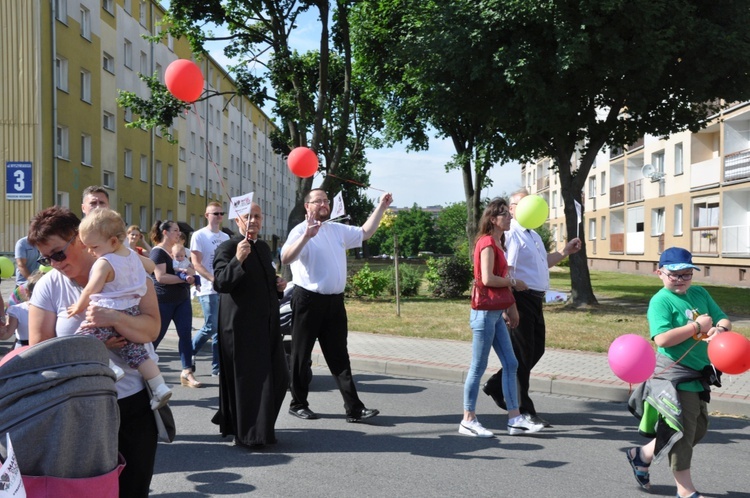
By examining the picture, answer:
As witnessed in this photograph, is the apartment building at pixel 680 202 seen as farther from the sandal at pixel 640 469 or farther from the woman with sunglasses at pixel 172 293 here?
the sandal at pixel 640 469

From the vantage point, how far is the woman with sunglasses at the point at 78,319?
3051 mm

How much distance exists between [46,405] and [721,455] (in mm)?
5259

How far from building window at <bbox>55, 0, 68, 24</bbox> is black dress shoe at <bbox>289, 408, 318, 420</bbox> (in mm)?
24649

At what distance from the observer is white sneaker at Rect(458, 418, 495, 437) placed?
6.01 meters

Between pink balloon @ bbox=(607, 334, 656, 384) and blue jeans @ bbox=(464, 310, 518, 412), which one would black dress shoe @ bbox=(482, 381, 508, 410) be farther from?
pink balloon @ bbox=(607, 334, 656, 384)

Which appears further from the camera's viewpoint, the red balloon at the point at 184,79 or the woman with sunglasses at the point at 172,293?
the woman with sunglasses at the point at 172,293

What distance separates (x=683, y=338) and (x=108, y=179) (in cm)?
3145

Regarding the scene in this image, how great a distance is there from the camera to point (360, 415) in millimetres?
6531

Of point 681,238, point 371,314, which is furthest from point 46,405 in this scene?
point 681,238

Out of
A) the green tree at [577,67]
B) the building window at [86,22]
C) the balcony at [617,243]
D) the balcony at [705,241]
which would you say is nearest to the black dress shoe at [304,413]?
the green tree at [577,67]

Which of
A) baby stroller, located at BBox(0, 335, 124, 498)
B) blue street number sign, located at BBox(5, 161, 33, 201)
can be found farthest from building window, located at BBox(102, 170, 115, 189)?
baby stroller, located at BBox(0, 335, 124, 498)

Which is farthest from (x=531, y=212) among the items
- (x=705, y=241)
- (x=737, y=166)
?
(x=705, y=241)

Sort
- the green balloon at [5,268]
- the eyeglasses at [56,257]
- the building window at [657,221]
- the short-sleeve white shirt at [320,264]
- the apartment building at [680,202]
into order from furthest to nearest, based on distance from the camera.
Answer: the building window at [657,221], the apartment building at [680,202], the green balloon at [5,268], the short-sleeve white shirt at [320,264], the eyeglasses at [56,257]

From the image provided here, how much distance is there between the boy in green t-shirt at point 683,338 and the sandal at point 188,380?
210 inches
